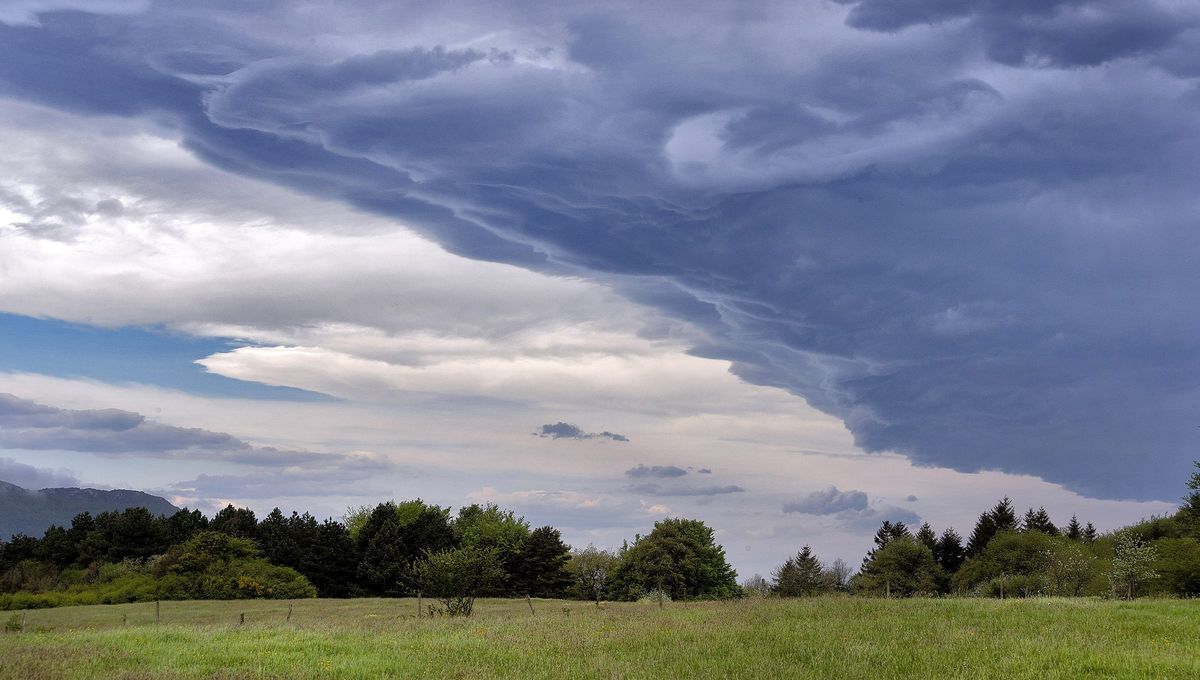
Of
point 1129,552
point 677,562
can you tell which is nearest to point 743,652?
point 1129,552

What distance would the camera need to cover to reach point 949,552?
115875 millimetres

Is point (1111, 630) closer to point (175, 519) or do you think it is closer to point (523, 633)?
point (523, 633)

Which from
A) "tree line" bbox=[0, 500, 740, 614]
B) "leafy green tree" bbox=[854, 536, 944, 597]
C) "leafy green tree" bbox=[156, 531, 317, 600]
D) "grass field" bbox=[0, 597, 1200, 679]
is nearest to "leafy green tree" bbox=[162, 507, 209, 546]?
"tree line" bbox=[0, 500, 740, 614]

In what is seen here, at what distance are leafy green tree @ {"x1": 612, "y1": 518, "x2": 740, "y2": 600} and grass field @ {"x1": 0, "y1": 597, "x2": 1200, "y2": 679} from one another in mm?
54317

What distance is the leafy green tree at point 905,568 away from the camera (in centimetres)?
9456

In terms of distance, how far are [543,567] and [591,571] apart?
8674mm

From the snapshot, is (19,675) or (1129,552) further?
(1129,552)

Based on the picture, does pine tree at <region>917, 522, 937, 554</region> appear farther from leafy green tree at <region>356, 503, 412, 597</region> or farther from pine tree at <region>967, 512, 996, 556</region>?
leafy green tree at <region>356, 503, 412, 597</region>

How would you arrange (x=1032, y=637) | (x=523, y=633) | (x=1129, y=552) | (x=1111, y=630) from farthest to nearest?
(x=1129, y=552), (x=523, y=633), (x=1111, y=630), (x=1032, y=637)

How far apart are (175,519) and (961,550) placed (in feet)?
333

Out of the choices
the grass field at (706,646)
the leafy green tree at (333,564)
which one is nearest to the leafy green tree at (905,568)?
the leafy green tree at (333,564)

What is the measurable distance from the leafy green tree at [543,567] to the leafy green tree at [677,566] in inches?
259

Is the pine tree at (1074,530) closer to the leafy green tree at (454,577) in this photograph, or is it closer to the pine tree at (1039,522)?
the pine tree at (1039,522)

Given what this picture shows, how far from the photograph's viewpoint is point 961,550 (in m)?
116
